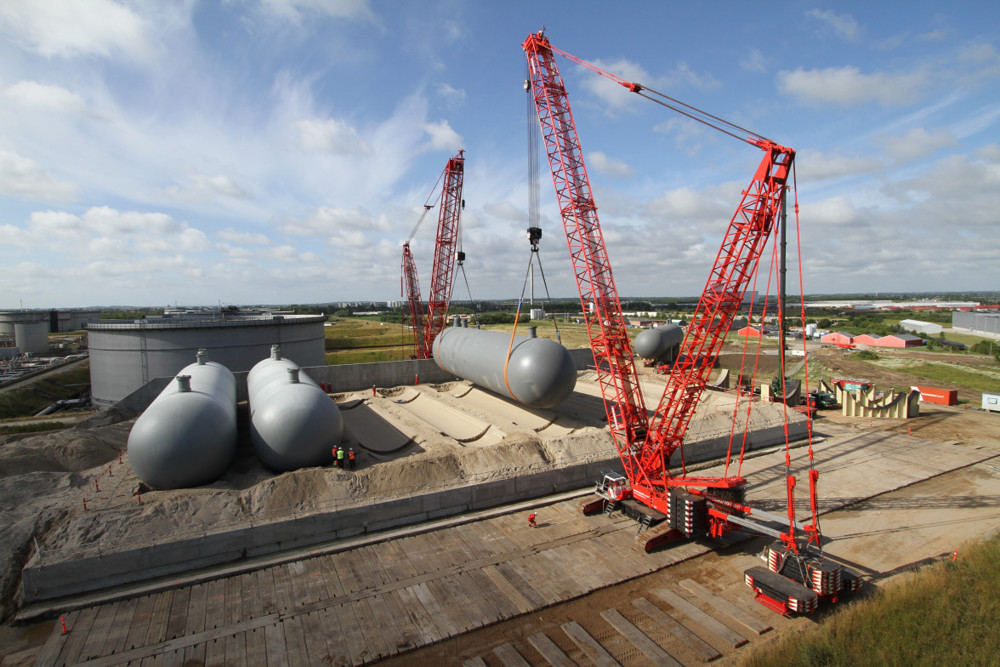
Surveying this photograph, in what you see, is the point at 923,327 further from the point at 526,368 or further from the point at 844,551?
the point at 526,368

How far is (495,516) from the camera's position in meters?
14.4

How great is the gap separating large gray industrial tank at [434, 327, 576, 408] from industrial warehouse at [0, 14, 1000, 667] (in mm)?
116

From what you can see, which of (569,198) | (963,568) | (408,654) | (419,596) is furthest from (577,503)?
(569,198)

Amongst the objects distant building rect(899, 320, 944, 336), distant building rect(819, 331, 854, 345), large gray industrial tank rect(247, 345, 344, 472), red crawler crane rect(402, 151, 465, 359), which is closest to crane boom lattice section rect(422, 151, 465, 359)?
red crawler crane rect(402, 151, 465, 359)

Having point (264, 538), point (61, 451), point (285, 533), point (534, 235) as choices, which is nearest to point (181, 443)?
point (264, 538)

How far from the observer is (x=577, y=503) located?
15406 millimetres

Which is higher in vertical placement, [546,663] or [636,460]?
[636,460]

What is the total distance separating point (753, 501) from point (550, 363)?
816cm

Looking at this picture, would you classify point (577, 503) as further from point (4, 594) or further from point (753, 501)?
point (4, 594)

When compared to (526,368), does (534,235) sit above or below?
above

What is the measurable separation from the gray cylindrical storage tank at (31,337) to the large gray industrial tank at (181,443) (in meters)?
74.1

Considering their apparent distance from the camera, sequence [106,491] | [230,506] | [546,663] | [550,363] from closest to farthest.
Answer: [546,663] → [230,506] → [106,491] → [550,363]

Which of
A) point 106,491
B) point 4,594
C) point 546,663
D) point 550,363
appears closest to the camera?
point 546,663

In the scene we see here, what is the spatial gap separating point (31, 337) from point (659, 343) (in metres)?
82.3
